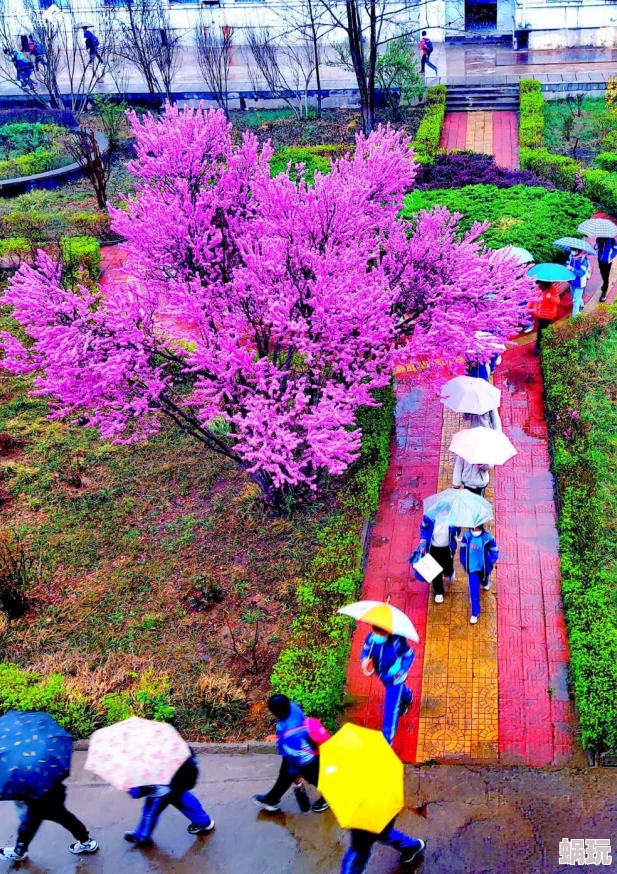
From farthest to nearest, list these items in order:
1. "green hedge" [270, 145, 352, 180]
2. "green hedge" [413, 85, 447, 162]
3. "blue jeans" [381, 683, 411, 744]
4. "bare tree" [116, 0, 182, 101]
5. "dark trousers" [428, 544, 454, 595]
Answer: "bare tree" [116, 0, 182, 101] → "green hedge" [413, 85, 447, 162] → "green hedge" [270, 145, 352, 180] → "dark trousers" [428, 544, 454, 595] → "blue jeans" [381, 683, 411, 744]

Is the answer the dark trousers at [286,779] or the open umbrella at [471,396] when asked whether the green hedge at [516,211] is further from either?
the dark trousers at [286,779]

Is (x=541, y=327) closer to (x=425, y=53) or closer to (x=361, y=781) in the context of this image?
(x=361, y=781)

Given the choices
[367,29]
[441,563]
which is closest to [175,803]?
[441,563]

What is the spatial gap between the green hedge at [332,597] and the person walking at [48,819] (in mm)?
1937

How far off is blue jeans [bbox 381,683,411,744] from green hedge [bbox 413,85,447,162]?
14092mm

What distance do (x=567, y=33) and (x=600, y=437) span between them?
2080 cm

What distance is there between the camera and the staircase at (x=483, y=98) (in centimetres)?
2342

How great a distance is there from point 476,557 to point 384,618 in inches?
70.0

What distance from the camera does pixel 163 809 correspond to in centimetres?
640

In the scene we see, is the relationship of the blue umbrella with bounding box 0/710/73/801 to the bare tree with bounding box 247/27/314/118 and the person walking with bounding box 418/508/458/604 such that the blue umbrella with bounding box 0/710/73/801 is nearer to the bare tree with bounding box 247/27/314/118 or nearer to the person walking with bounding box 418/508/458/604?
the person walking with bounding box 418/508/458/604

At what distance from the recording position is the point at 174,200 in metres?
10.1

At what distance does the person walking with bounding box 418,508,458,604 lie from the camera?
8.23 m

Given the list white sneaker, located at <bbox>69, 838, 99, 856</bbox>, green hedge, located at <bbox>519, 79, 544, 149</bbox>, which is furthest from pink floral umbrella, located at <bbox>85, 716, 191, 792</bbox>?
green hedge, located at <bbox>519, 79, 544, 149</bbox>

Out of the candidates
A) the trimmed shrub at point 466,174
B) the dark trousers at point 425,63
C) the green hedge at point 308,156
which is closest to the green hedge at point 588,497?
the trimmed shrub at point 466,174
